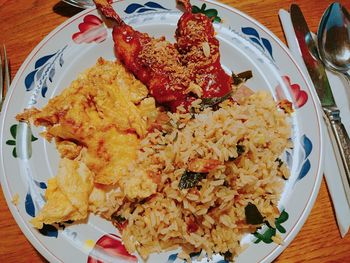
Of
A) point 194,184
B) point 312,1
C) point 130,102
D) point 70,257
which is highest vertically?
point 312,1

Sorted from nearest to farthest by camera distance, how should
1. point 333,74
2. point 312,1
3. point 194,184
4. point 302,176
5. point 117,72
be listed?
point 194,184, point 302,176, point 117,72, point 333,74, point 312,1

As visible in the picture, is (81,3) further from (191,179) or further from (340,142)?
(340,142)

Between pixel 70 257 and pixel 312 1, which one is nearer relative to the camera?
pixel 70 257

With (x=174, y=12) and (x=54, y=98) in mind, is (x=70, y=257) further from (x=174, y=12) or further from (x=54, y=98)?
(x=174, y=12)

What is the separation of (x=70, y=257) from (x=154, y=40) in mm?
1398

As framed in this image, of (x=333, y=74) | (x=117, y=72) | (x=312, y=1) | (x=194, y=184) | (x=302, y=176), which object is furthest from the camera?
(x=312, y=1)

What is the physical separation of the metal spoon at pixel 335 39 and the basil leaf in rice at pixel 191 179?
1.33 meters

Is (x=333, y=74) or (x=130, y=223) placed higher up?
(x=333, y=74)

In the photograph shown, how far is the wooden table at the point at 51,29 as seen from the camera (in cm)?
222

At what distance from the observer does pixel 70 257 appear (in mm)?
2049

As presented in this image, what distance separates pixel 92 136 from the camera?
7.33ft

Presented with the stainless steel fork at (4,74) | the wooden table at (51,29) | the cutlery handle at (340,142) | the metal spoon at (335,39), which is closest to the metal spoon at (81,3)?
the wooden table at (51,29)

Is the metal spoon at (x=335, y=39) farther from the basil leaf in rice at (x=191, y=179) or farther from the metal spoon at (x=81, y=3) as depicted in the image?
the metal spoon at (x=81, y=3)

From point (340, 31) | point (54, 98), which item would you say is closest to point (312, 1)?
point (340, 31)
